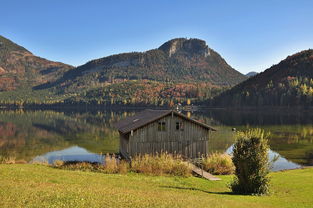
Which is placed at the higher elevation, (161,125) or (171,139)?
(161,125)

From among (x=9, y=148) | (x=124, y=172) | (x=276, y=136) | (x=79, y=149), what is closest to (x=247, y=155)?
(x=124, y=172)

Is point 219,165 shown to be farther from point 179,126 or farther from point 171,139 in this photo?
point 179,126

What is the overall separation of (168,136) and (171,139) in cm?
52

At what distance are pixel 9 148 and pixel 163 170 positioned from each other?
A: 139 ft

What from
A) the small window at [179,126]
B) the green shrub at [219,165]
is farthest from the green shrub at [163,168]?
the small window at [179,126]

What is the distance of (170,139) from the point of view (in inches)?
1572

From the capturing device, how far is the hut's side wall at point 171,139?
39.2 m

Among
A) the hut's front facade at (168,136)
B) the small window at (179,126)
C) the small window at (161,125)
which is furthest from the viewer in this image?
the small window at (179,126)

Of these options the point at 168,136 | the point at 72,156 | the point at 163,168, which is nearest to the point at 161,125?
the point at 168,136

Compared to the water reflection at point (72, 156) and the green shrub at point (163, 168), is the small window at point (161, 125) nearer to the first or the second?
the green shrub at point (163, 168)

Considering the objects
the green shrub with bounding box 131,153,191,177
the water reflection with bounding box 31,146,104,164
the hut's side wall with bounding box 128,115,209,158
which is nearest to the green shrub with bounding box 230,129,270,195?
the green shrub with bounding box 131,153,191,177

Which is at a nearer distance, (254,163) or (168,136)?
(254,163)

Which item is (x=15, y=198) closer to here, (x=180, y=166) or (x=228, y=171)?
(x=180, y=166)

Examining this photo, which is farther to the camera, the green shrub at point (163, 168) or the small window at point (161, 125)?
the small window at point (161, 125)
